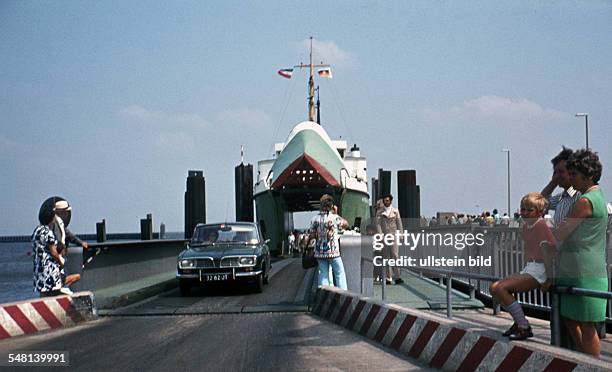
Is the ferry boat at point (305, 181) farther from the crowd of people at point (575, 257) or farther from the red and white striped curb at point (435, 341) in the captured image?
the crowd of people at point (575, 257)

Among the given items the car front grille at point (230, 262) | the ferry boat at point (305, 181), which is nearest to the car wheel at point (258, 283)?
the car front grille at point (230, 262)

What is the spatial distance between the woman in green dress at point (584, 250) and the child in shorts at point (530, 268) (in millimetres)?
190

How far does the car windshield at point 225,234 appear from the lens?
17.0 m

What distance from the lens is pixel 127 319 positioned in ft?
39.3

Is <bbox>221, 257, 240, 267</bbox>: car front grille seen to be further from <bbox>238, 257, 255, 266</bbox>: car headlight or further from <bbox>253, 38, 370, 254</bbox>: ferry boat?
<bbox>253, 38, 370, 254</bbox>: ferry boat

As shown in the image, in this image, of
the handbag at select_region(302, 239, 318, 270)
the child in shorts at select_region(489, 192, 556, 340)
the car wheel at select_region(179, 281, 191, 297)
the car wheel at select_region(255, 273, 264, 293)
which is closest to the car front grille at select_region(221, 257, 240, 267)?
the car wheel at select_region(255, 273, 264, 293)

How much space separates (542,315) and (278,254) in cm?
3062

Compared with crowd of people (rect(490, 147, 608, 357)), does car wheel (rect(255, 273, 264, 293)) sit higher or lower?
lower

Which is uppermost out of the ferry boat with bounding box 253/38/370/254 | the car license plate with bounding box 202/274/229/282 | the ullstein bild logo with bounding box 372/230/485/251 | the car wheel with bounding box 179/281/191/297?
the ferry boat with bounding box 253/38/370/254

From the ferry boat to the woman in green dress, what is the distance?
31366 mm

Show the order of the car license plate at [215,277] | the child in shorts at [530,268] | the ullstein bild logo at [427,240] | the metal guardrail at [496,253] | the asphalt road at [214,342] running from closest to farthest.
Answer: the child in shorts at [530,268]
the asphalt road at [214,342]
the metal guardrail at [496,253]
the ullstein bild logo at [427,240]
the car license plate at [215,277]

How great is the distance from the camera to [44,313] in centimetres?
1064

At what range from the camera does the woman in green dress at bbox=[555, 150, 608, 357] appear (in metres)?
5.47

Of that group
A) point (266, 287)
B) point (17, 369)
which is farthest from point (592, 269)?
point (266, 287)
